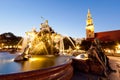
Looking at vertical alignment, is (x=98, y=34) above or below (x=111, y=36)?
above

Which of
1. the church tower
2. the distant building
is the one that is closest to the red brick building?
the distant building

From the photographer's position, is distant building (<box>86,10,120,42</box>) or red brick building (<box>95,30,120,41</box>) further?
distant building (<box>86,10,120,42</box>)

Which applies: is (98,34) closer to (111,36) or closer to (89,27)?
(89,27)

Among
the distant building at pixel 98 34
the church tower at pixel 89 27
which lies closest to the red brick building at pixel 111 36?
the distant building at pixel 98 34

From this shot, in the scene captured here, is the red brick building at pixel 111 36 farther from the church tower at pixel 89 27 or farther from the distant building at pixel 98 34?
the church tower at pixel 89 27

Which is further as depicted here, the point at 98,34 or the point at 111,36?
the point at 98,34

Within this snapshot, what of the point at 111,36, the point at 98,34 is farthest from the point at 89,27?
the point at 111,36

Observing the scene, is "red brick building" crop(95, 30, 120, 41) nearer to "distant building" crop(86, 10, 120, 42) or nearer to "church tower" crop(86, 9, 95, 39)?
"distant building" crop(86, 10, 120, 42)

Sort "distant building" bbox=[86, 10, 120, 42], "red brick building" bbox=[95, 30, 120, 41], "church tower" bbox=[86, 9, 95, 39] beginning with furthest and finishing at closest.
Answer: "church tower" bbox=[86, 9, 95, 39]
"distant building" bbox=[86, 10, 120, 42]
"red brick building" bbox=[95, 30, 120, 41]

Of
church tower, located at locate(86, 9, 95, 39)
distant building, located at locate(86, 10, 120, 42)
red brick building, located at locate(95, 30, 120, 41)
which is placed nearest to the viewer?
red brick building, located at locate(95, 30, 120, 41)

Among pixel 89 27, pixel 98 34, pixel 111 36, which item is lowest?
pixel 111 36

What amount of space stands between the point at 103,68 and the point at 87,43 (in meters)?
37.5

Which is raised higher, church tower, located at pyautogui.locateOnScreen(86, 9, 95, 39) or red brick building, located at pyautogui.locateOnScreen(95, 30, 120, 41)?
church tower, located at pyautogui.locateOnScreen(86, 9, 95, 39)

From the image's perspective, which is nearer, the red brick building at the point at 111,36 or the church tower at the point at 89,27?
the red brick building at the point at 111,36
